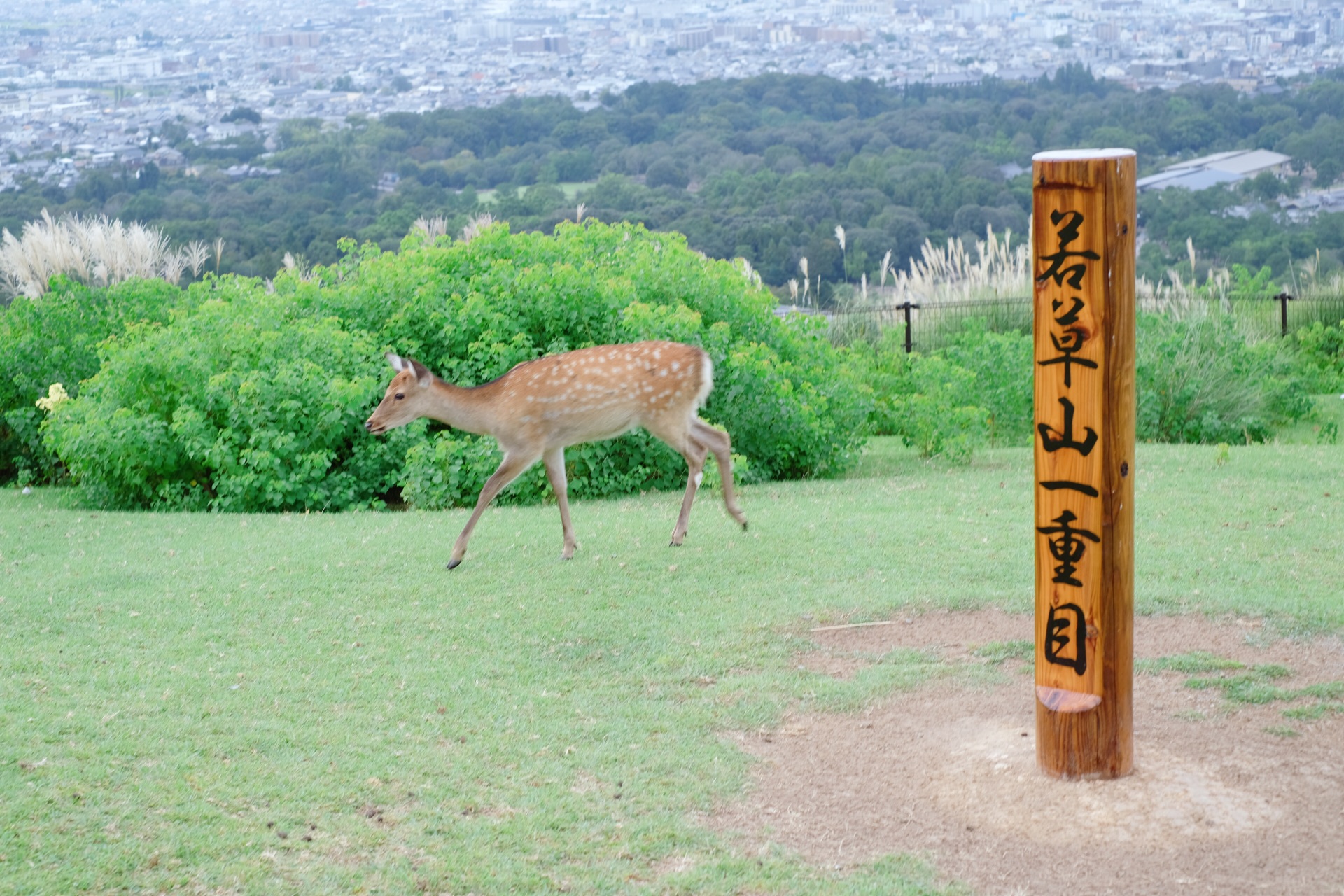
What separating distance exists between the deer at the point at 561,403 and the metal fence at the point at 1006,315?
7.78 meters

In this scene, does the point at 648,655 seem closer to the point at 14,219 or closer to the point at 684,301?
the point at 684,301

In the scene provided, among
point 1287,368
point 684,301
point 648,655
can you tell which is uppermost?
point 684,301

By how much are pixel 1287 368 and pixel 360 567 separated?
10.7 m

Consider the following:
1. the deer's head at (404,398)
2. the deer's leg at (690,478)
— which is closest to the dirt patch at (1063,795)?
the deer's leg at (690,478)

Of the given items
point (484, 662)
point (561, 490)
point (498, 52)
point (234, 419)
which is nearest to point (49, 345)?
point (234, 419)

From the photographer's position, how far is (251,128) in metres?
44.6

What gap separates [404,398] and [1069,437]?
4.24m

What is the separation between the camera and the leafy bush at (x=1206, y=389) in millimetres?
12484

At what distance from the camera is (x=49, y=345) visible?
1266 cm

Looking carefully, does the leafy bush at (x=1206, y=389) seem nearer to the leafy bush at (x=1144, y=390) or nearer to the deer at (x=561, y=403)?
the leafy bush at (x=1144, y=390)

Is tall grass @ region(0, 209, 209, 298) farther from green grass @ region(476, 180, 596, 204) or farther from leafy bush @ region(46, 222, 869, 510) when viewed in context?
green grass @ region(476, 180, 596, 204)

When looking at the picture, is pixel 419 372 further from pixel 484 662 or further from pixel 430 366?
pixel 430 366

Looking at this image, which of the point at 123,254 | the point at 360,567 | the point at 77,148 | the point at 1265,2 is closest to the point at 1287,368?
the point at 360,567

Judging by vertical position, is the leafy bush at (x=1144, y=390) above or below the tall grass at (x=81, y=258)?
below
